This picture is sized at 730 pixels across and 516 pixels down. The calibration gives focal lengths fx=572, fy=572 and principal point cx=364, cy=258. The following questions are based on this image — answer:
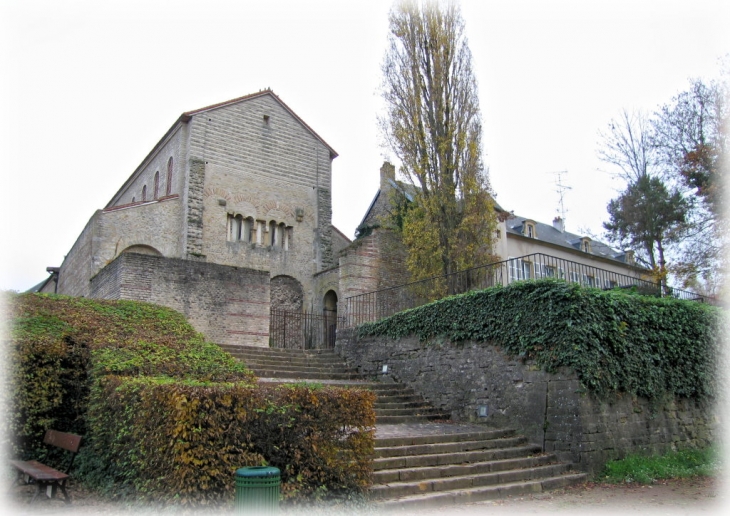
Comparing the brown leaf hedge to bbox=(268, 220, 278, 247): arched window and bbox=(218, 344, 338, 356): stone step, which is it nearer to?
bbox=(218, 344, 338, 356): stone step

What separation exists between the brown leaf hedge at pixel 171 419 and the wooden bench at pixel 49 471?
31 centimetres

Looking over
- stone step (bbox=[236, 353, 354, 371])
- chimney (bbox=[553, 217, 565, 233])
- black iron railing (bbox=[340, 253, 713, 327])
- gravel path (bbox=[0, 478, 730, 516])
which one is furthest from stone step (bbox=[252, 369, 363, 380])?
chimney (bbox=[553, 217, 565, 233])

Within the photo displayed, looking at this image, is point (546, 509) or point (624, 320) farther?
point (624, 320)

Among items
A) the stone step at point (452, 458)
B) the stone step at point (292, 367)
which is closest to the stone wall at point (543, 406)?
the stone step at point (452, 458)

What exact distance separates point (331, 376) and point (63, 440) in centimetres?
778

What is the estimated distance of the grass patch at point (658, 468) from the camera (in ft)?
32.4

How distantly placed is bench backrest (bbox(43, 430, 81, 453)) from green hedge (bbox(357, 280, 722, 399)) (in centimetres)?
805

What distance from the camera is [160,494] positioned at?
6.06m

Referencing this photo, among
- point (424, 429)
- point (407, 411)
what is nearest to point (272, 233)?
point (407, 411)

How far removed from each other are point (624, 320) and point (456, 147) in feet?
32.5

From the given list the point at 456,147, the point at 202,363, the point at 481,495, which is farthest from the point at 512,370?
the point at 456,147

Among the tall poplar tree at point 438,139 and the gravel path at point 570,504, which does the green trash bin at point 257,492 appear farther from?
the tall poplar tree at point 438,139

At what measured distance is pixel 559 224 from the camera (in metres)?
38.4

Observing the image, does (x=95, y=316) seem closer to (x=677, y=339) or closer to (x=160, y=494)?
(x=160, y=494)
